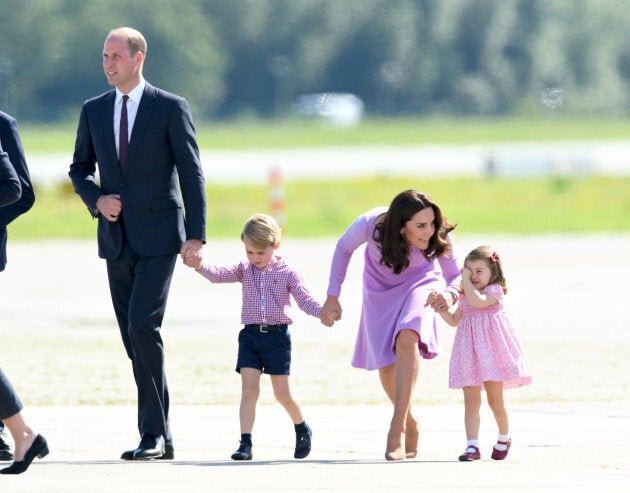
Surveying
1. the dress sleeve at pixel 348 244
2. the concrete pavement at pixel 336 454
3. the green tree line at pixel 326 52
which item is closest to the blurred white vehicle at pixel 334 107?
the green tree line at pixel 326 52

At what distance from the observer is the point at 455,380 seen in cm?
757

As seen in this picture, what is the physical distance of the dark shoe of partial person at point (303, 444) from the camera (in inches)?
300

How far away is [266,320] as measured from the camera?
7.63 m

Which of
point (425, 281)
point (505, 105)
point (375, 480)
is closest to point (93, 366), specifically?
point (425, 281)

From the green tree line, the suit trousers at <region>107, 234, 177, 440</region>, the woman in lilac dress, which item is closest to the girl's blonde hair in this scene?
the woman in lilac dress

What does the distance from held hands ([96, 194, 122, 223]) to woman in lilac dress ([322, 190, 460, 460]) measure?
42.8 inches

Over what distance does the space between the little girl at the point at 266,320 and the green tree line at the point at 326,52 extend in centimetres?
8897

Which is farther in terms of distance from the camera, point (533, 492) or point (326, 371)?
point (326, 371)

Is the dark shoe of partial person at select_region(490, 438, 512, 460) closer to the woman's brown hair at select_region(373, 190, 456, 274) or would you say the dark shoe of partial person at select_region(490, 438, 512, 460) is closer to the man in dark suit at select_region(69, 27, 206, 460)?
the woman's brown hair at select_region(373, 190, 456, 274)

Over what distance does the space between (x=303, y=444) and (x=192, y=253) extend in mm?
1073

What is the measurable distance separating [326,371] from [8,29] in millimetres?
92188

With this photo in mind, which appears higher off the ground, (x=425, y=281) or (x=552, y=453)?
(x=425, y=281)

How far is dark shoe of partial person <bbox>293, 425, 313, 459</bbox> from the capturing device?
7609 millimetres

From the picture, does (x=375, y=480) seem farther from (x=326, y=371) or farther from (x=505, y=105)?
(x=505, y=105)
